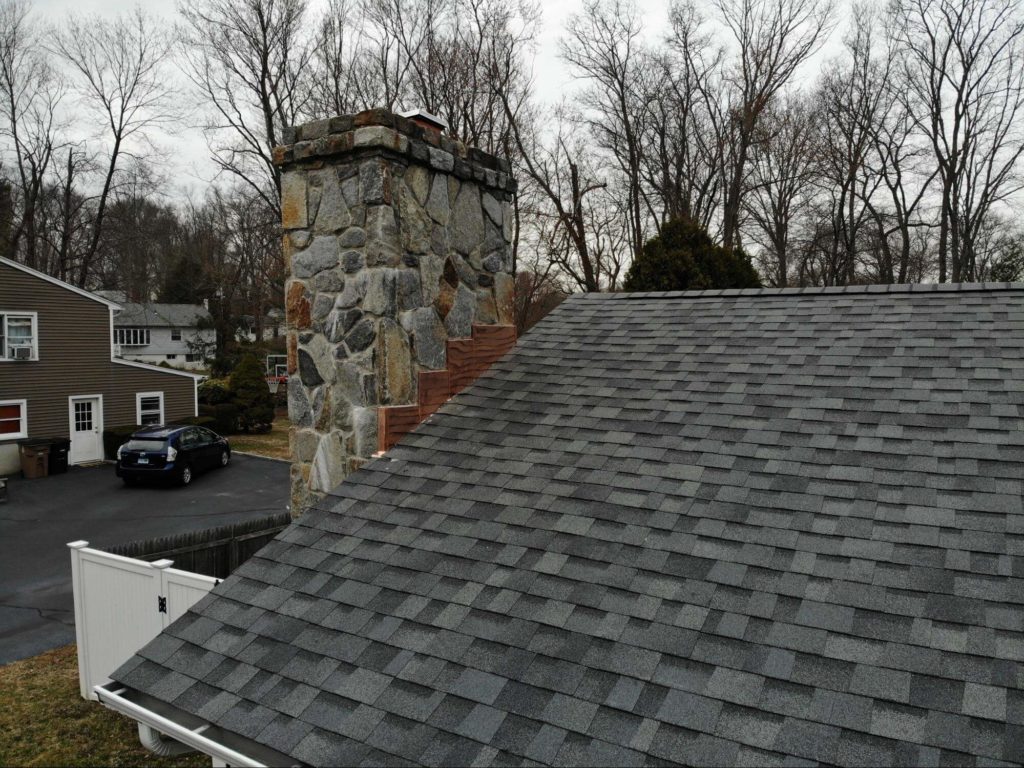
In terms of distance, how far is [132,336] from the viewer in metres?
43.3

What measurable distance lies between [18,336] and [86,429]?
3.18 metres

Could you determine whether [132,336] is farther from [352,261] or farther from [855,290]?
[855,290]

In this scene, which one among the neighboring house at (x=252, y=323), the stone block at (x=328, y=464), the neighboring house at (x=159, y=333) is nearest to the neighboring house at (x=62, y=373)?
the neighboring house at (x=252, y=323)

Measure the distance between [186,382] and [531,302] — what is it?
11973 mm

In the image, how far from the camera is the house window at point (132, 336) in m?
43.0

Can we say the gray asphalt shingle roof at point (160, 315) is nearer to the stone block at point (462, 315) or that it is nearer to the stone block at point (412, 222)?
the stone block at point (462, 315)

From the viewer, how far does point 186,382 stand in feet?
75.8

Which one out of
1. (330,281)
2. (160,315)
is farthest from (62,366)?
(160,315)

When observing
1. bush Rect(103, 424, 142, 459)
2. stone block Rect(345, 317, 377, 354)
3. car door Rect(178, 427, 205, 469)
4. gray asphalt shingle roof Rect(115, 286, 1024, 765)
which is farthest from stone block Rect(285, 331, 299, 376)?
bush Rect(103, 424, 142, 459)

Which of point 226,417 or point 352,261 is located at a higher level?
point 352,261

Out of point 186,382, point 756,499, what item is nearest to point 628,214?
point 186,382

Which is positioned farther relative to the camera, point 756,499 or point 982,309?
point 982,309

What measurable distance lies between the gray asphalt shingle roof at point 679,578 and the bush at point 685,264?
32.8ft

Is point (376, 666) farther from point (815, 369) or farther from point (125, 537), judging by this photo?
point (125, 537)
